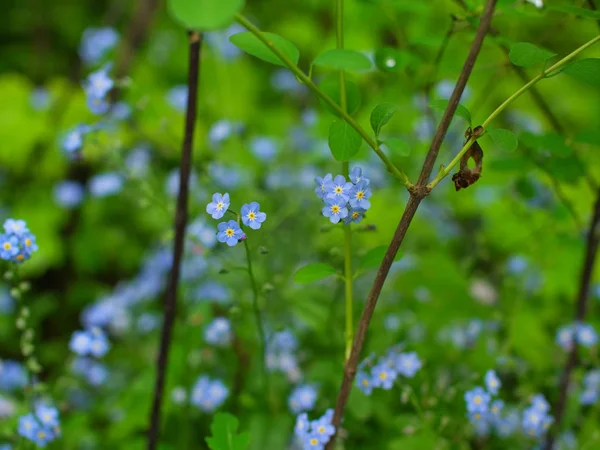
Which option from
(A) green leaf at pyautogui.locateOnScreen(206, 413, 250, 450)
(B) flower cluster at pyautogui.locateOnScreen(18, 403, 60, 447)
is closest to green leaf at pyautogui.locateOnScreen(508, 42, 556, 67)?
(A) green leaf at pyautogui.locateOnScreen(206, 413, 250, 450)

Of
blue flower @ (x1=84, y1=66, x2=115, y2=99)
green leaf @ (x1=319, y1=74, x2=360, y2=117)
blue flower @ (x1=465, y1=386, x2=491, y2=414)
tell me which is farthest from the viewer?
blue flower @ (x1=84, y1=66, x2=115, y2=99)

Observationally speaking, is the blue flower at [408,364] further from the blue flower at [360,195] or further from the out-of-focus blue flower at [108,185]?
the out-of-focus blue flower at [108,185]

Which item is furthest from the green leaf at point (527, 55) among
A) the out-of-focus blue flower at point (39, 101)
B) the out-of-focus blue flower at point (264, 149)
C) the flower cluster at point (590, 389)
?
the out-of-focus blue flower at point (39, 101)

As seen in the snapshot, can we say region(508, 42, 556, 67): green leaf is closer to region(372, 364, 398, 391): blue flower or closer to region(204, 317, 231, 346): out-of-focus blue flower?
region(372, 364, 398, 391): blue flower

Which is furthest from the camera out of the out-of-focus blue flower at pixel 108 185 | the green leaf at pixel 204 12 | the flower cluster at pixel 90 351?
the out-of-focus blue flower at pixel 108 185

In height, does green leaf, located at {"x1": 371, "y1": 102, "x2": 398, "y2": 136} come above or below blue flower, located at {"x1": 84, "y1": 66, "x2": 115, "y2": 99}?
below

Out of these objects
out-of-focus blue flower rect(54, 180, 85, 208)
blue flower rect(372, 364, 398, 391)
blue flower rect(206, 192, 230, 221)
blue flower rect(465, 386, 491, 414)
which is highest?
out-of-focus blue flower rect(54, 180, 85, 208)

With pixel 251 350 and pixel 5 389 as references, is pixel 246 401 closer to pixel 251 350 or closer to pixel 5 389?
pixel 251 350
